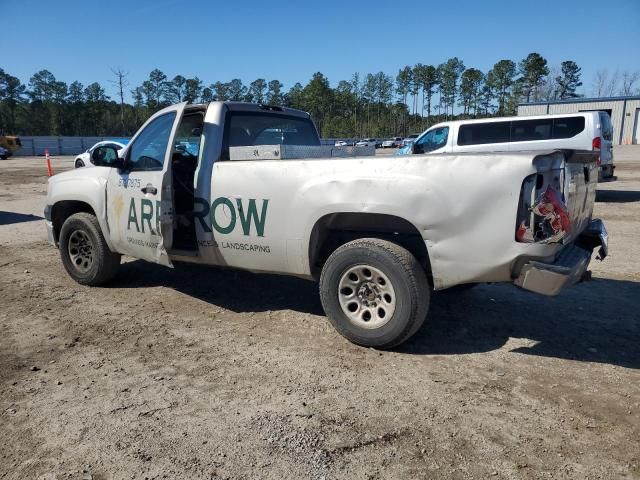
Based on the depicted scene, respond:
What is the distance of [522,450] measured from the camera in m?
2.67

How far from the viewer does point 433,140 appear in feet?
45.8

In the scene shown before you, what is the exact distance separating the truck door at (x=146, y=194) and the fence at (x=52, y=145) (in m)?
51.5

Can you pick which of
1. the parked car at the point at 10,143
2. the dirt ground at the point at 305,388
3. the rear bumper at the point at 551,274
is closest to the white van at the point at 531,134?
the dirt ground at the point at 305,388

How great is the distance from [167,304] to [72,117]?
94.7m

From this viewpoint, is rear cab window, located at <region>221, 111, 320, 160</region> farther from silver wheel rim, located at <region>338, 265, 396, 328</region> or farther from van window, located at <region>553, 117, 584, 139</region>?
van window, located at <region>553, 117, 584, 139</region>

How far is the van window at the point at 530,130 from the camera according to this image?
13113 mm

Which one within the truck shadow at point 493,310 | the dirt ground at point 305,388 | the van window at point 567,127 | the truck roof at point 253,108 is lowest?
the dirt ground at point 305,388

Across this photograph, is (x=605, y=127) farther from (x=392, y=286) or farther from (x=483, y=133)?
(x=392, y=286)

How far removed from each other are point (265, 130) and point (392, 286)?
246 centimetres

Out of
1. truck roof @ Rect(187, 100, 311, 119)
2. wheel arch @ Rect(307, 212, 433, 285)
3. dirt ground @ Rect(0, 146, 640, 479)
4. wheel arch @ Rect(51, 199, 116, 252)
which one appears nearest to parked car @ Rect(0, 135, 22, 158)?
wheel arch @ Rect(51, 199, 116, 252)

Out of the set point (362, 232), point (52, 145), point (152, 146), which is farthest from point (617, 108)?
point (52, 145)

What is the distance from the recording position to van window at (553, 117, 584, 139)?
499 inches

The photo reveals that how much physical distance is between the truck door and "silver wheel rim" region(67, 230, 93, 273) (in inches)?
22.6

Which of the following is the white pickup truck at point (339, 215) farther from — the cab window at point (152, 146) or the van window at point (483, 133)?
the van window at point (483, 133)
